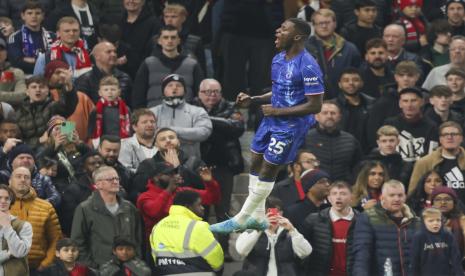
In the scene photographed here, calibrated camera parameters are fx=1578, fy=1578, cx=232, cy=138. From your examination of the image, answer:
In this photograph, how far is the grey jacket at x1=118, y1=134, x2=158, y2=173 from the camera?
18719 mm

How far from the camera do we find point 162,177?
17.8m

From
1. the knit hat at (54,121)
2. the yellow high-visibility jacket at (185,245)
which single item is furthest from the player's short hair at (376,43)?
the yellow high-visibility jacket at (185,245)

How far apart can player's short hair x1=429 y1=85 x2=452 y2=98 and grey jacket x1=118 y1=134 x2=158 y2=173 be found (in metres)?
3.69

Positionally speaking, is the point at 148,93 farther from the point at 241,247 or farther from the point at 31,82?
the point at 241,247

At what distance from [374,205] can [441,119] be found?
2523 millimetres

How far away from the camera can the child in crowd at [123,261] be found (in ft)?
56.4

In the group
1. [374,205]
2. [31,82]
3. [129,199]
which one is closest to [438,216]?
[374,205]

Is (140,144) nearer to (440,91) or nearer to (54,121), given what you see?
(54,121)

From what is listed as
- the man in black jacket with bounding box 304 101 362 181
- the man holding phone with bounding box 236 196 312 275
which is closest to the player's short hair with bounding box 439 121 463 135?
the man in black jacket with bounding box 304 101 362 181

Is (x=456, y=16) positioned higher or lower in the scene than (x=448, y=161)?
higher

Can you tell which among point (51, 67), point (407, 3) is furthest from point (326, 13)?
point (51, 67)

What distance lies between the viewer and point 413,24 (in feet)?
74.1

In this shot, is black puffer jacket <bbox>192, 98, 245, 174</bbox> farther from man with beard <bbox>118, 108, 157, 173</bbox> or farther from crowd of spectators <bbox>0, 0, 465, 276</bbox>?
man with beard <bbox>118, 108, 157, 173</bbox>

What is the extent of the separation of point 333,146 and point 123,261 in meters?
3.26
